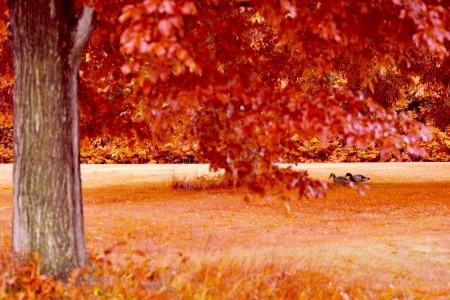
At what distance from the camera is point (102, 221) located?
11.2 metres

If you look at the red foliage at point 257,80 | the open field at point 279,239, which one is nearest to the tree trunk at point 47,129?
the red foliage at point 257,80

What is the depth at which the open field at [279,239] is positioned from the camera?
5.94 meters

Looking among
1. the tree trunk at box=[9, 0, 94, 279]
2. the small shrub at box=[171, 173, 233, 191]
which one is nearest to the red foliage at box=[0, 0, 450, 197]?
the tree trunk at box=[9, 0, 94, 279]

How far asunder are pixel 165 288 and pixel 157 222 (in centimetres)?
611

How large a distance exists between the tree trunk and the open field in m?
0.82

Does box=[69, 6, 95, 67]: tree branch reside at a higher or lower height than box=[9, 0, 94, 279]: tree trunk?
higher

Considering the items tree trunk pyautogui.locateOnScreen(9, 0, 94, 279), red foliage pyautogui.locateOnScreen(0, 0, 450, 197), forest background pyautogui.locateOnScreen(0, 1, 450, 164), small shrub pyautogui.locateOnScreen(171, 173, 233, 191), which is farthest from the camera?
small shrub pyautogui.locateOnScreen(171, 173, 233, 191)

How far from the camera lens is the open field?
234 inches

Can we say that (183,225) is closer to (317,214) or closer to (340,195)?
(317,214)

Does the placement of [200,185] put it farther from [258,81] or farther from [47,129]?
[47,129]

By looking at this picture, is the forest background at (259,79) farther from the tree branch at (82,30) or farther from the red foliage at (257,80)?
the tree branch at (82,30)

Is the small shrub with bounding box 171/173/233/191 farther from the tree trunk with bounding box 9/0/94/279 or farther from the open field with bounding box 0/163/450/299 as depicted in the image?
the tree trunk with bounding box 9/0/94/279

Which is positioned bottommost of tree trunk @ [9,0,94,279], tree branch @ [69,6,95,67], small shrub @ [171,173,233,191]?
small shrub @ [171,173,233,191]

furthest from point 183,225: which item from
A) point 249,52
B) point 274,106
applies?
point 274,106
